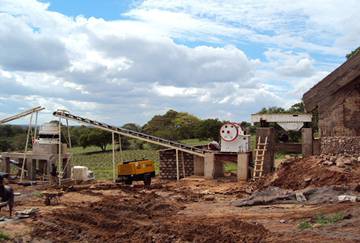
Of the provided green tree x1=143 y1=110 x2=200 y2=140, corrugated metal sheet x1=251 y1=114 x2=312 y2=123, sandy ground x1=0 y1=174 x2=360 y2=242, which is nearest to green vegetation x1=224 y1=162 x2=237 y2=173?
corrugated metal sheet x1=251 y1=114 x2=312 y2=123

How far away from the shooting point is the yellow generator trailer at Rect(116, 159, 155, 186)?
2583cm

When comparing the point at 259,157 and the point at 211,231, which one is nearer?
the point at 211,231

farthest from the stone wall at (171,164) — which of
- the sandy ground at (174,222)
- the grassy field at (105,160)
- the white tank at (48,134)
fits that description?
the sandy ground at (174,222)

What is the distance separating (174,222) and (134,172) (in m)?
12.3

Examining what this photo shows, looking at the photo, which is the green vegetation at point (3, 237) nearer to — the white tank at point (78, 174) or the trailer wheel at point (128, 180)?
the trailer wheel at point (128, 180)

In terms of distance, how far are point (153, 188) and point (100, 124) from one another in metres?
6.75

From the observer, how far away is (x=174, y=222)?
13695 millimetres

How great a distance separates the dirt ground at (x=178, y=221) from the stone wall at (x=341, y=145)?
225 centimetres

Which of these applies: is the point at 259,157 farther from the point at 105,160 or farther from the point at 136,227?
the point at 105,160

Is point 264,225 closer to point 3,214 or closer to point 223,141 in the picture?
point 3,214

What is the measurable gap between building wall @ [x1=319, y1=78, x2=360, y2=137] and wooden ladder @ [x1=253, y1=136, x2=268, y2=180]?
345 cm

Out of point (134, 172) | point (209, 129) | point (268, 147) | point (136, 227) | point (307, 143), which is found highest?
point (209, 129)

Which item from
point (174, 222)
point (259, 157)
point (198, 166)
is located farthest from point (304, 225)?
point (198, 166)

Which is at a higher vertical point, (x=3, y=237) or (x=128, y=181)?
(x=128, y=181)
